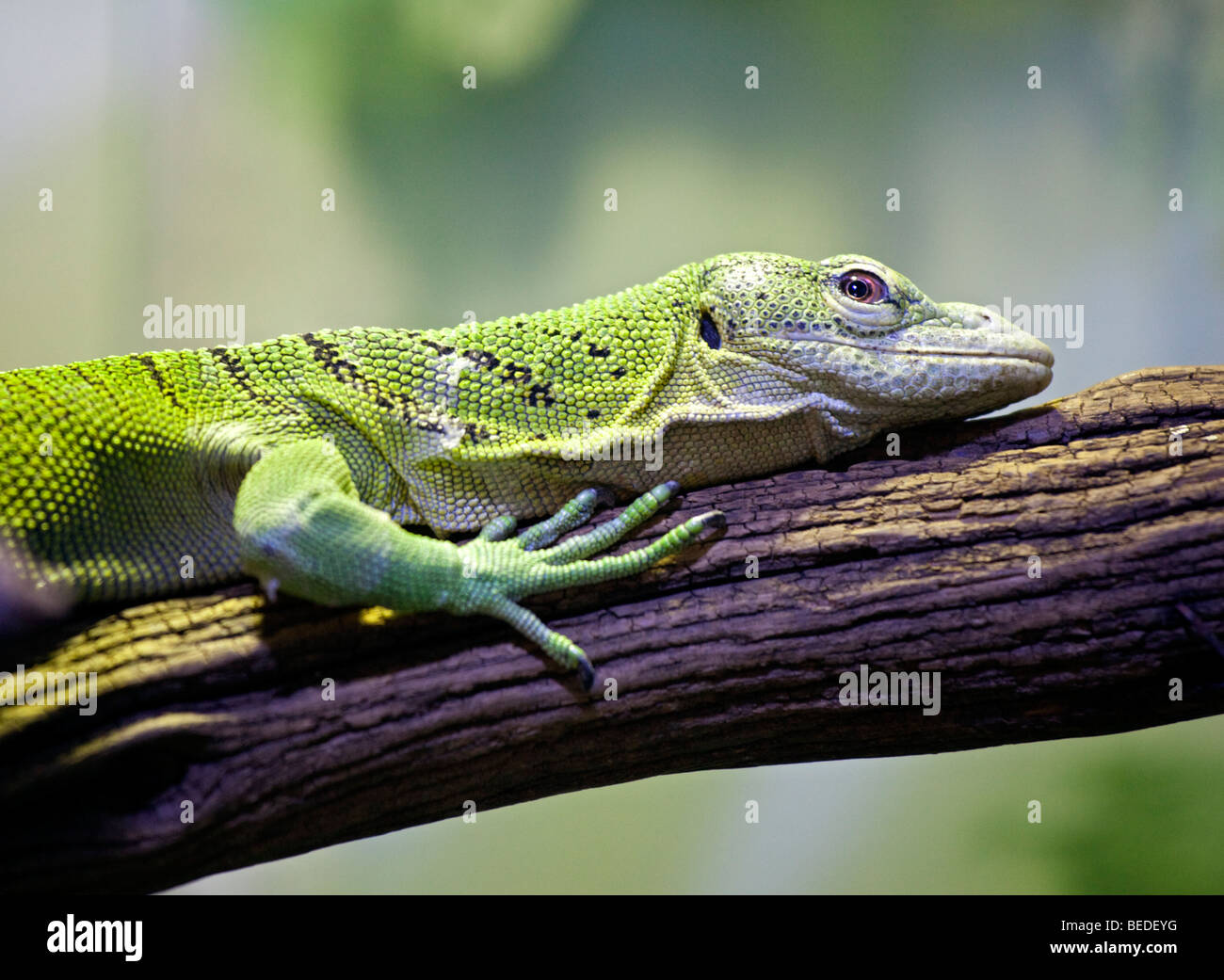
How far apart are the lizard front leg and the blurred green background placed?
278 cm

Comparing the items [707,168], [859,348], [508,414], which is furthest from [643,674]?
[707,168]

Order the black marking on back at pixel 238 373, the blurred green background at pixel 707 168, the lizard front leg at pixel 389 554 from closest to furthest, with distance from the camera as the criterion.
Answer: the lizard front leg at pixel 389 554 → the black marking on back at pixel 238 373 → the blurred green background at pixel 707 168

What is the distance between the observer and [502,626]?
124 inches

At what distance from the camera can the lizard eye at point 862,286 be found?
3520 millimetres

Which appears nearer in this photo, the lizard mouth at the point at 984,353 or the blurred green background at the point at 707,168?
the lizard mouth at the point at 984,353

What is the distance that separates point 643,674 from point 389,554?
107 centimetres

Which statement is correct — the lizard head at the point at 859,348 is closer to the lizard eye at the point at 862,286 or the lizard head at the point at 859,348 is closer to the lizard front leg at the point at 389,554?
the lizard eye at the point at 862,286

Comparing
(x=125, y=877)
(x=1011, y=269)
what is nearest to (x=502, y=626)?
(x=125, y=877)

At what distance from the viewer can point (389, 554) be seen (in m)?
2.88

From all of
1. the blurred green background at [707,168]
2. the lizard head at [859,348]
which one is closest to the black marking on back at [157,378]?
the blurred green background at [707,168]

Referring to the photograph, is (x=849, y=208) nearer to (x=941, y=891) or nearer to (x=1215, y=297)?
(x=1215, y=297)

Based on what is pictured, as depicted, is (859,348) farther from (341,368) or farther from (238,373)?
(238,373)

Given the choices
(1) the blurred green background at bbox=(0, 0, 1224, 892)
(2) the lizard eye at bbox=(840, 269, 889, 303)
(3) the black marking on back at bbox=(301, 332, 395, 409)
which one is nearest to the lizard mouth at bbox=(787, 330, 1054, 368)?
(2) the lizard eye at bbox=(840, 269, 889, 303)
